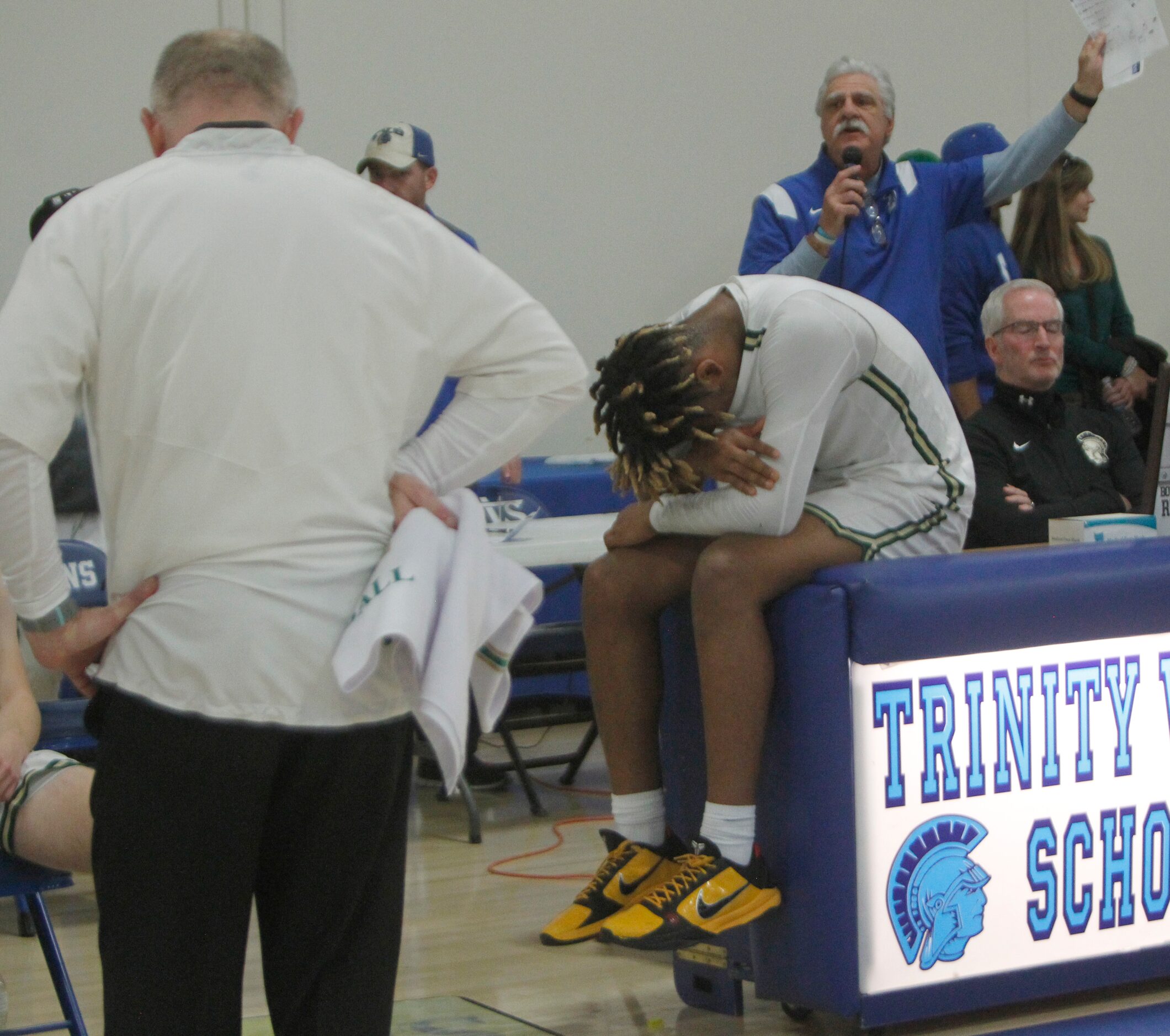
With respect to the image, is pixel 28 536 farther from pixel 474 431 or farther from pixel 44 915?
pixel 44 915

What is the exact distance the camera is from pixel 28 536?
1.39m

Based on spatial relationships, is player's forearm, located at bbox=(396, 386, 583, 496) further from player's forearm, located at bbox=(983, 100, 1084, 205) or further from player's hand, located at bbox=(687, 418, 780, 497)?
player's forearm, located at bbox=(983, 100, 1084, 205)

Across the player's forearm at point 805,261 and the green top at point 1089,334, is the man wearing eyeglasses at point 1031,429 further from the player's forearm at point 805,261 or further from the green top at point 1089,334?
the green top at point 1089,334

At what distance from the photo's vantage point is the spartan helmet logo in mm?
2225

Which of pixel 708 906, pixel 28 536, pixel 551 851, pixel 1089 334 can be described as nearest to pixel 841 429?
pixel 708 906

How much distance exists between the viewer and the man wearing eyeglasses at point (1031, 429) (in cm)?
344

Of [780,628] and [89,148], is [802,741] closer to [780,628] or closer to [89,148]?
[780,628]

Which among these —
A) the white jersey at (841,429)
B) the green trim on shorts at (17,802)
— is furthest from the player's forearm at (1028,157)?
the green trim on shorts at (17,802)

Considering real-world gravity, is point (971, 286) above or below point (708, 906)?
above

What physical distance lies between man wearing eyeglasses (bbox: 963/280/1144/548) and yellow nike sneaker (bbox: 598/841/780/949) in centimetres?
137

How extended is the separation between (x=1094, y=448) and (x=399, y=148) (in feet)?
6.78

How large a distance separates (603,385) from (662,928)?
0.86m

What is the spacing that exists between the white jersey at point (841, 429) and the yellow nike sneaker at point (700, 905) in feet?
Answer: 1.70

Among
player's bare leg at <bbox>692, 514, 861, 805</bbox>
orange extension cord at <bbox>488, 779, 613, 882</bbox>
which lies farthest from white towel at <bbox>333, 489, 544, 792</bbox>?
orange extension cord at <bbox>488, 779, 613, 882</bbox>
